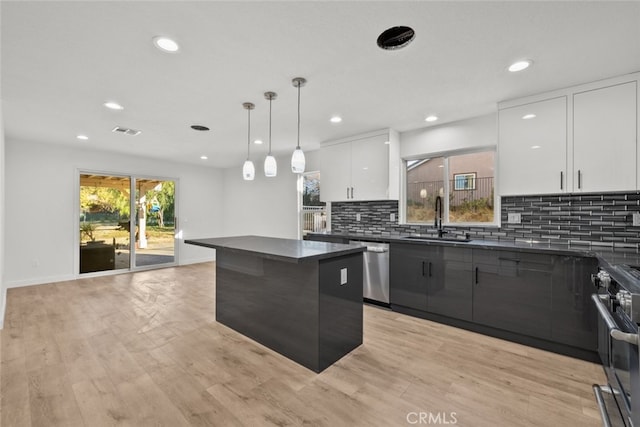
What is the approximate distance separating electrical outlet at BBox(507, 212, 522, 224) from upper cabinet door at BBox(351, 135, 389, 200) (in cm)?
141

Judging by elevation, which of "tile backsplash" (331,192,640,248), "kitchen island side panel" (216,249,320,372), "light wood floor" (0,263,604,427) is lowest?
"light wood floor" (0,263,604,427)

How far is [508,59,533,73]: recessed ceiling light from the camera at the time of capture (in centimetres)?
216

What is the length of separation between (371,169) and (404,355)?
7.95 feet

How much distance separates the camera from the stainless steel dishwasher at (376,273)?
11.3 feet

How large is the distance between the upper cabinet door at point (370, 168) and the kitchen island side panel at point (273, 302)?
1992mm

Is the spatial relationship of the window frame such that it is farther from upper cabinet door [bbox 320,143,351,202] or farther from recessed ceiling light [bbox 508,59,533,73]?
recessed ceiling light [bbox 508,59,533,73]

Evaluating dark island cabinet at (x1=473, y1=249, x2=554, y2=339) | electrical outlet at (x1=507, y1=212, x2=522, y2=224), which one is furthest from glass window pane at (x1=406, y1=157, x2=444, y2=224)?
dark island cabinet at (x1=473, y1=249, x2=554, y2=339)

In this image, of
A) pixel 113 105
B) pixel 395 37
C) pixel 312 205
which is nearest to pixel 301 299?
pixel 395 37

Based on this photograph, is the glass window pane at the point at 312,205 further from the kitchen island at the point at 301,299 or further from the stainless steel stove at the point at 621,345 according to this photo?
the stainless steel stove at the point at 621,345

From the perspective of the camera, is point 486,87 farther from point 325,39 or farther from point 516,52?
point 325,39

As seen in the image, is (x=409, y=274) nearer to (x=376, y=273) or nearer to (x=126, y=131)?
(x=376, y=273)

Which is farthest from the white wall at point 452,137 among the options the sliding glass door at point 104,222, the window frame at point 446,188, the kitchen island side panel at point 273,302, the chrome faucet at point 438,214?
the sliding glass door at point 104,222

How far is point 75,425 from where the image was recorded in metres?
1.61

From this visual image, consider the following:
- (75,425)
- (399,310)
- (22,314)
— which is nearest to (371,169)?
(399,310)
